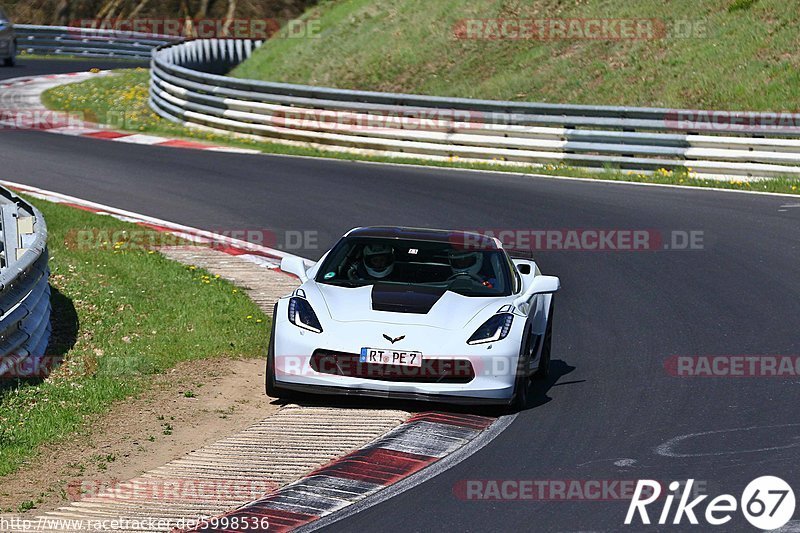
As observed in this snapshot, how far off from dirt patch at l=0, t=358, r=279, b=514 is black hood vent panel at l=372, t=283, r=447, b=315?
1.12 metres

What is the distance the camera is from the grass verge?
64.7ft

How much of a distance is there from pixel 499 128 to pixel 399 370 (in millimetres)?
13357

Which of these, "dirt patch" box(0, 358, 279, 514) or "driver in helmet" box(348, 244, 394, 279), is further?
"driver in helmet" box(348, 244, 394, 279)

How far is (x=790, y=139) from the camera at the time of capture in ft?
63.9

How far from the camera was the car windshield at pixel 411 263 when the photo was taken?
10.0 metres

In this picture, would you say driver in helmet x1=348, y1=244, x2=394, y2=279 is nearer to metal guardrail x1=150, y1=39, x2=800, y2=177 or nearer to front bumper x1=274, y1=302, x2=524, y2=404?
front bumper x1=274, y1=302, x2=524, y2=404

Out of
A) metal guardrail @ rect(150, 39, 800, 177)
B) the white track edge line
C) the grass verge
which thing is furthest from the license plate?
metal guardrail @ rect(150, 39, 800, 177)

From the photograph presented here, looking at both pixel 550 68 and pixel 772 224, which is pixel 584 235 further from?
pixel 550 68

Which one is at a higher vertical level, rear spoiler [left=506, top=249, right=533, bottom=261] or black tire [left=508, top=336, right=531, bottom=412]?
rear spoiler [left=506, top=249, right=533, bottom=261]

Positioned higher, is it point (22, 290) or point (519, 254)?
point (519, 254)

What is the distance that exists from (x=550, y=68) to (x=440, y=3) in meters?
5.65

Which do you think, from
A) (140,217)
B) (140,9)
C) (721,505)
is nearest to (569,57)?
(140,217)

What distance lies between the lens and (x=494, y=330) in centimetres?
919

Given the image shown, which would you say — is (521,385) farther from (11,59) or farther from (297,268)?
(11,59)
